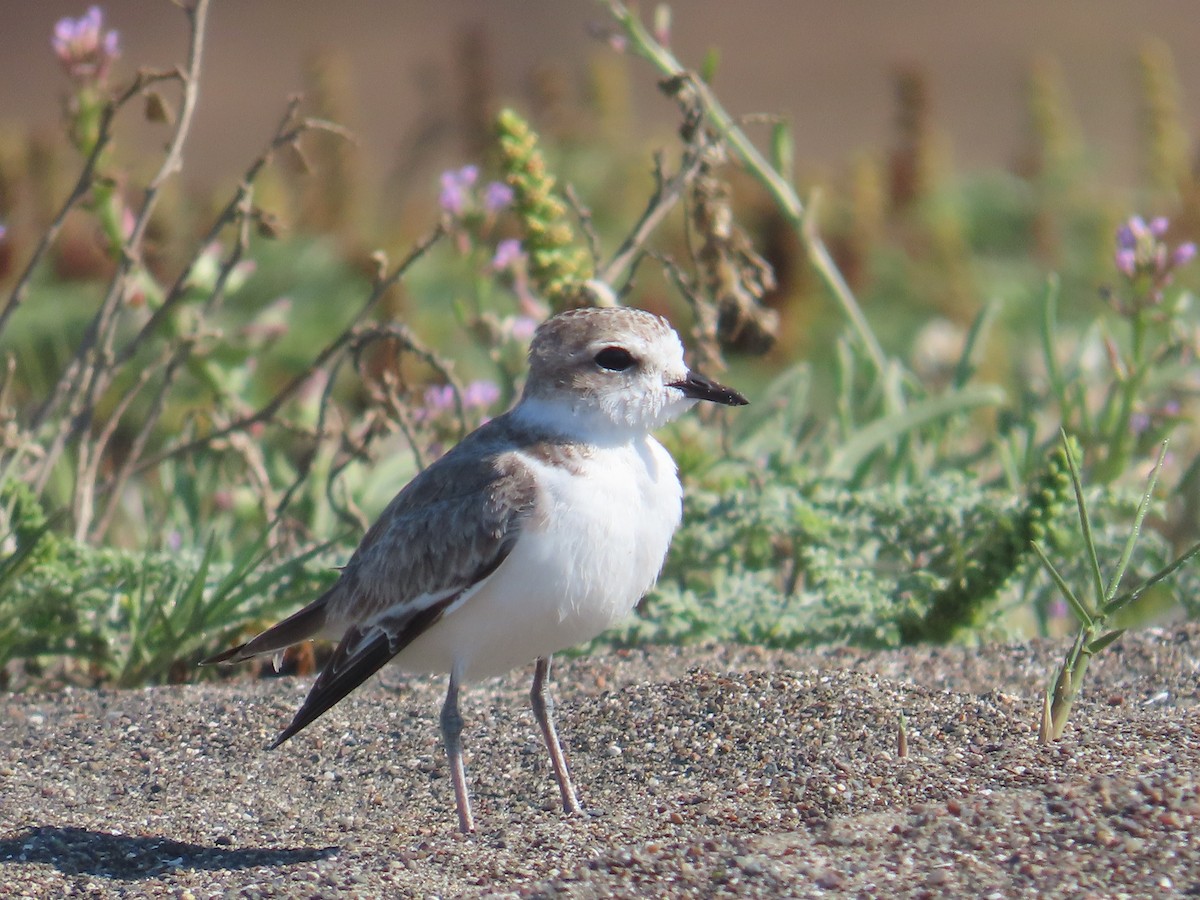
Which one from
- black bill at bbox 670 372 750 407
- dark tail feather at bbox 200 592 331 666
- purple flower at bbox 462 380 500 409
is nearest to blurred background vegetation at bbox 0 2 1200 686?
purple flower at bbox 462 380 500 409

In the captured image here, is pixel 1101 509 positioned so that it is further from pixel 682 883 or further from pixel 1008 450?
pixel 682 883

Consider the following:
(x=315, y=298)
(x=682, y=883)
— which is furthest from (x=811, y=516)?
(x=315, y=298)

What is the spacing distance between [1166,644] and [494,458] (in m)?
2.07

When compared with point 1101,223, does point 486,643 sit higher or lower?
lower

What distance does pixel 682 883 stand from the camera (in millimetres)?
2861

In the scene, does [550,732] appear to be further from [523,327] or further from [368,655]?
[523,327]

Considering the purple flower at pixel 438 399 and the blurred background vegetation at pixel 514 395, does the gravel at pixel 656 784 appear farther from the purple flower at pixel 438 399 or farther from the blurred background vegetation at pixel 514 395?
the purple flower at pixel 438 399

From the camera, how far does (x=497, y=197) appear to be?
500 centimetres

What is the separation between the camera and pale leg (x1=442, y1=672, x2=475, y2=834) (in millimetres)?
3465

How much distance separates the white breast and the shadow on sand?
56 centimetres

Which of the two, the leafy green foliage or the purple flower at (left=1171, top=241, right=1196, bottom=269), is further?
the purple flower at (left=1171, top=241, right=1196, bottom=269)

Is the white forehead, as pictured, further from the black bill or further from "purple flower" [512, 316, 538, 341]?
"purple flower" [512, 316, 538, 341]

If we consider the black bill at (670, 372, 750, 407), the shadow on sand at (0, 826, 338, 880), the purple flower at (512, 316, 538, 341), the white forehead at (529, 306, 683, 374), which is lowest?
the shadow on sand at (0, 826, 338, 880)

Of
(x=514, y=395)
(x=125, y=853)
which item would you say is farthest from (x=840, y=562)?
(x=125, y=853)
